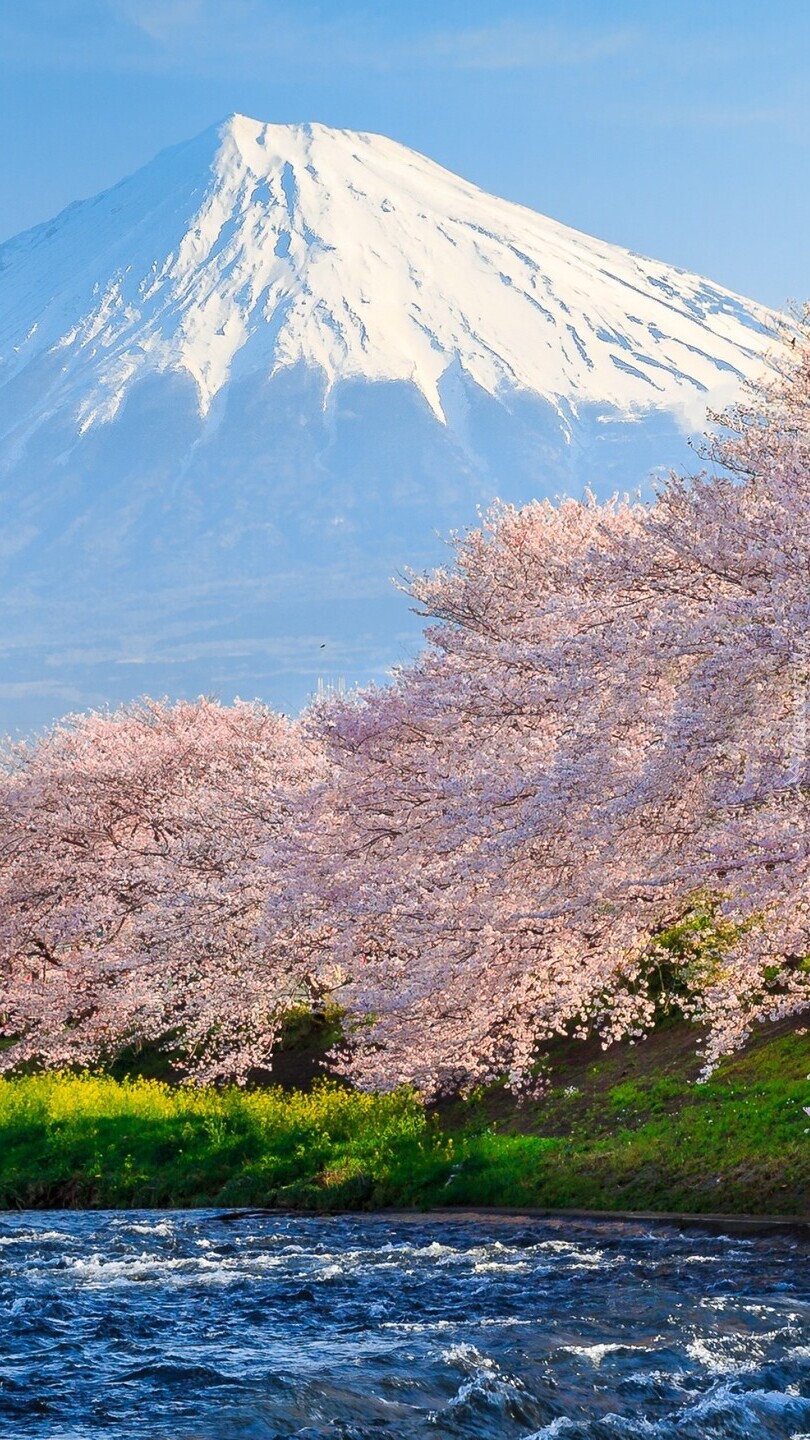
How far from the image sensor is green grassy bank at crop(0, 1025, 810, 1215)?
58.8ft

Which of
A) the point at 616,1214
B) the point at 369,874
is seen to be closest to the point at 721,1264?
the point at 616,1214

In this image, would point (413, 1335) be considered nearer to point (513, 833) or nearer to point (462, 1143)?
point (513, 833)

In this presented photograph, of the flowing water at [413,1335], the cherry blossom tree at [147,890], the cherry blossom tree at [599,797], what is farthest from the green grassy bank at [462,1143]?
the cherry blossom tree at [147,890]

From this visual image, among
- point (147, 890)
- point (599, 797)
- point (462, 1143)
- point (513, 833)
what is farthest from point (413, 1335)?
point (147, 890)

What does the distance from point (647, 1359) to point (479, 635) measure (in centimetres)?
1476

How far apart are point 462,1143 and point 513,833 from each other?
7.07m

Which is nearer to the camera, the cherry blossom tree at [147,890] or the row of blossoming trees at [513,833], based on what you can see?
the row of blossoming trees at [513,833]

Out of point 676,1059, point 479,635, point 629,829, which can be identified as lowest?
point 676,1059

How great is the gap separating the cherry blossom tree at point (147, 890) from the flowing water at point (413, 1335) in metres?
9.48

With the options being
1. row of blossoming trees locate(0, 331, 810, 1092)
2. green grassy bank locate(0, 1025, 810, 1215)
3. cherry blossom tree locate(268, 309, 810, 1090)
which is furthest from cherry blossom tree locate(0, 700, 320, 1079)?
cherry blossom tree locate(268, 309, 810, 1090)

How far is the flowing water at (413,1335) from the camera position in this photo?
10641 millimetres

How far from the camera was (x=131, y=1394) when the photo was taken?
37.0ft

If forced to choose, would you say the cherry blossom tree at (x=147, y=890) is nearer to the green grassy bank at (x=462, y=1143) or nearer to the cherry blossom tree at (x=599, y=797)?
the green grassy bank at (x=462, y=1143)

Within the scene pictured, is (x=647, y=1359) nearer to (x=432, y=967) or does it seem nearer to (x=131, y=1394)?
(x=131, y=1394)
